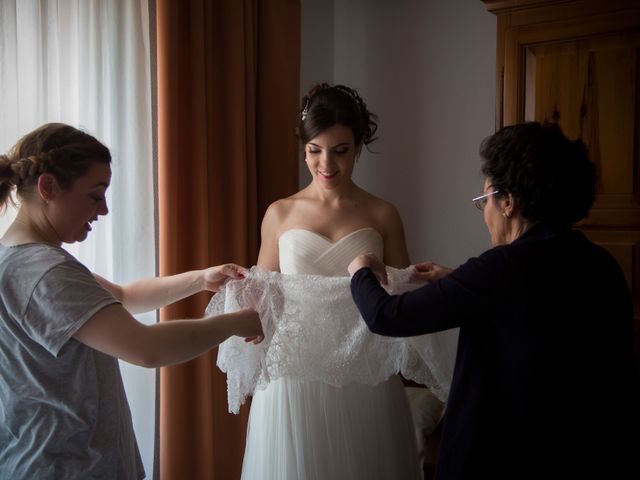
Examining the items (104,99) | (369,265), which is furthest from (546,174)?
(104,99)

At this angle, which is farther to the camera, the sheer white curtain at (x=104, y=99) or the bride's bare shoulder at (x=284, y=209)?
the bride's bare shoulder at (x=284, y=209)

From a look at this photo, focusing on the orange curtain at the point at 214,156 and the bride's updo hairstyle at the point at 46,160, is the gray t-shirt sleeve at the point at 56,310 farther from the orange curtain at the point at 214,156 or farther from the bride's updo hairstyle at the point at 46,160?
the orange curtain at the point at 214,156

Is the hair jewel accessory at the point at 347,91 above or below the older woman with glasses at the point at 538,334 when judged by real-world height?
above

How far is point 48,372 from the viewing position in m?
1.14

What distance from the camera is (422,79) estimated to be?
300 cm

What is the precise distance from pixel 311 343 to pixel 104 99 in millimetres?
1017

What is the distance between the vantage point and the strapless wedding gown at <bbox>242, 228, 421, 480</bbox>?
1.69 m

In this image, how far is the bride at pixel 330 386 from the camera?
66.9 inches

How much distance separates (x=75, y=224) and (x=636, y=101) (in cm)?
169

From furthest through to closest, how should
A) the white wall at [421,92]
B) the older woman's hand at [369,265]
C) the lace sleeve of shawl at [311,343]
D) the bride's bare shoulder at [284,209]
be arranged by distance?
the white wall at [421,92] < the bride's bare shoulder at [284,209] < the lace sleeve of shawl at [311,343] < the older woman's hand at [369,265]

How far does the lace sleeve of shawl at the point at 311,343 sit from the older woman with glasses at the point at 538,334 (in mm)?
387

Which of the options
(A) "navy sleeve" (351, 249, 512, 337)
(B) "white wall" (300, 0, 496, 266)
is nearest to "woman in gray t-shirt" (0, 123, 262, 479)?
(A) "navy sleeve" (351, 249, 512, 337)

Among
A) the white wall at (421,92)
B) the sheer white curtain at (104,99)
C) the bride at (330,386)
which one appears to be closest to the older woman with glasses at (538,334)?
the bride at (330,386)

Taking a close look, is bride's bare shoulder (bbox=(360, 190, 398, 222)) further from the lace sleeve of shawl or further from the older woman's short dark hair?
the older woman's short dark hair
